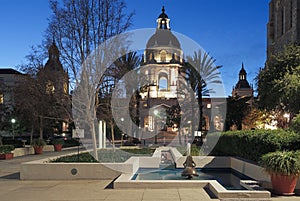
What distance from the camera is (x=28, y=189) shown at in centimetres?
1137

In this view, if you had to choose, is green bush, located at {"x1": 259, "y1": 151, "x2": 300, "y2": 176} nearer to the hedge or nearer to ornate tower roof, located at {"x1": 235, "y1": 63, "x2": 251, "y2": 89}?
the hedge

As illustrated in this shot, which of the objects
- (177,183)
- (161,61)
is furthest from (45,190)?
(161,61)

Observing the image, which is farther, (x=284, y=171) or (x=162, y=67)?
(x=162, y=67)

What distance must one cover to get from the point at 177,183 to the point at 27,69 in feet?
62.1

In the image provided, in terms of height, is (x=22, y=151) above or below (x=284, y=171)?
below

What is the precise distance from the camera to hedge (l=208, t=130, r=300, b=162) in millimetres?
13453

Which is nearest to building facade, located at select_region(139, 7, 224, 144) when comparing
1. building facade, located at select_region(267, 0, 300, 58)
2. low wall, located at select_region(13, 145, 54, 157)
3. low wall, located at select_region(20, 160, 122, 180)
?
building facade, located at select_region(267, 0, 300, 58)

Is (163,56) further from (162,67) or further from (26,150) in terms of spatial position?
(26,150)

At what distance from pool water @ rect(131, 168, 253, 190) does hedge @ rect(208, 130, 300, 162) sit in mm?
1095

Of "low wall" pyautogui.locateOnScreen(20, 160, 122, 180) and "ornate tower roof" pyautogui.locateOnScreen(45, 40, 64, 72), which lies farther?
"ornate tower roof" pyautogui.locateOnScreen(45, 40, 64, 72)

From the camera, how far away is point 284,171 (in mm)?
10266

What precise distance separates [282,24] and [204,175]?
47.2m

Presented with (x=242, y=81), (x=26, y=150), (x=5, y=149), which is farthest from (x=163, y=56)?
(x=5, y=149)

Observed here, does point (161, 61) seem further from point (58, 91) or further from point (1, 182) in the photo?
point (1, 182)
